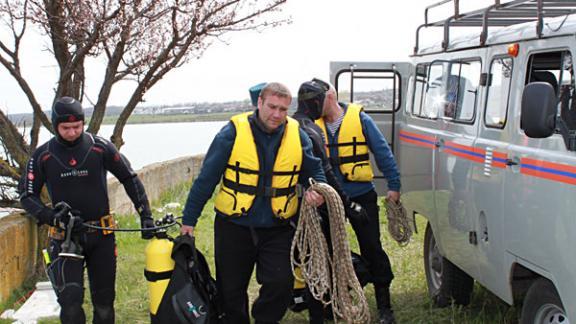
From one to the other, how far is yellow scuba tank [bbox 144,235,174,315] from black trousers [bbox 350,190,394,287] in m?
1.56

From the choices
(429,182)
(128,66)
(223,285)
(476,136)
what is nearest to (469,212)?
(476,136)

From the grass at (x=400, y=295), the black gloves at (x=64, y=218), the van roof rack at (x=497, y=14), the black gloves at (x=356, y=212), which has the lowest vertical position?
the grass at (x=400, y=295)

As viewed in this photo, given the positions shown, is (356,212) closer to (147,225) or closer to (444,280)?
(444,280)

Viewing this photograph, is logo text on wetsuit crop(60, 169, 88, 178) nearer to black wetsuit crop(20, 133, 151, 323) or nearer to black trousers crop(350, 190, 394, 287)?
black wetsuit crop(20, 133, 151, 323)

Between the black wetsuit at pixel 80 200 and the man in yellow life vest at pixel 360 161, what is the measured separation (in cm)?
158

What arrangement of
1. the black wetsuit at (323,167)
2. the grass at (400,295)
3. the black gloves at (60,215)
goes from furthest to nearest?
the grass at (400,295)
the black wetsuit at (323,167)
the black gloves at (60,215)

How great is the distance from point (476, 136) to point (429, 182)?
100 cm

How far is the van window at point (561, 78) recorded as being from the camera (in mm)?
3703

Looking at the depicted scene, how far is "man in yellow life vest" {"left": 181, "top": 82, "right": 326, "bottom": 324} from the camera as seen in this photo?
15.1ft

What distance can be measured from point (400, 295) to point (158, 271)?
2.76m

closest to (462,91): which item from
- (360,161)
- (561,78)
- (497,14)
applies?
Result: (497,14)

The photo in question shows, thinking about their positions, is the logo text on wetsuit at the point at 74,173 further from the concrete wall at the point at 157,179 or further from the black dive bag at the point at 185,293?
the concrete wall at the point at 157,179

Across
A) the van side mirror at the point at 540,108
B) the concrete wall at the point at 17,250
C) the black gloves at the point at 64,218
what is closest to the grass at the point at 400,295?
the concrete wall at the point at 17,250

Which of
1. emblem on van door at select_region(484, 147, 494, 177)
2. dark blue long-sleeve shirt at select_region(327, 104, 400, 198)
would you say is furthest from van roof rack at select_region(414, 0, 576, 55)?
dark blue long-sleeve shirt at select_region(327, 104, 400, 198)
